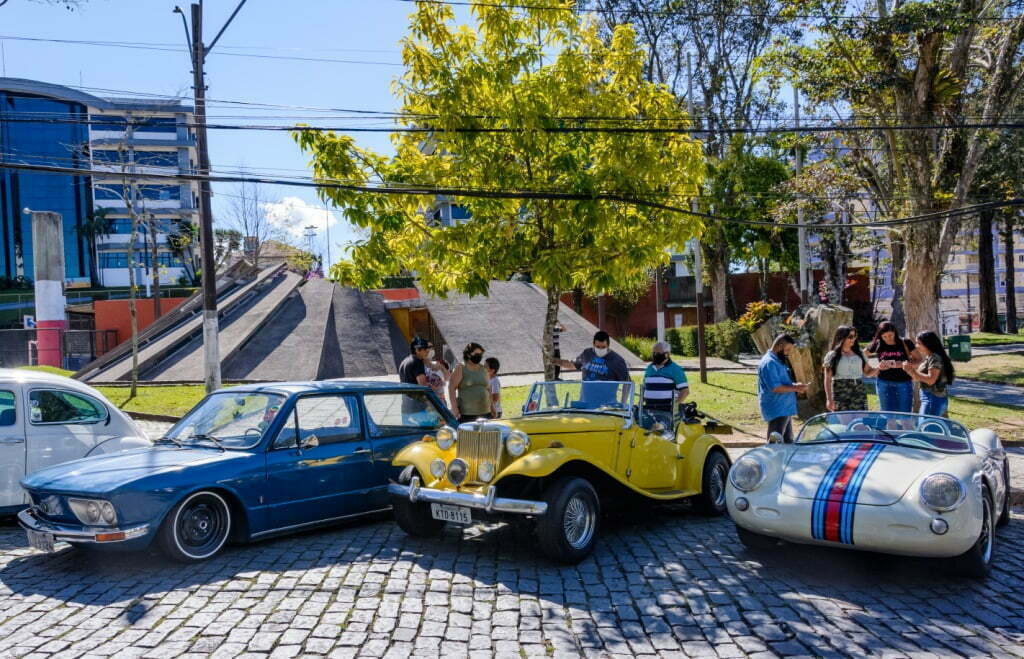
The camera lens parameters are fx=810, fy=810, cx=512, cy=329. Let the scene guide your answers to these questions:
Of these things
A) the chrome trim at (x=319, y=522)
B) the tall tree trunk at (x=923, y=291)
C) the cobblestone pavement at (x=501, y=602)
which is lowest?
the cobblestone pavement at (x=501, y=602)

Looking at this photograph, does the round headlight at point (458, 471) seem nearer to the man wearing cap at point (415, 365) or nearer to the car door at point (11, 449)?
the man wearing cap at point (415, 365)

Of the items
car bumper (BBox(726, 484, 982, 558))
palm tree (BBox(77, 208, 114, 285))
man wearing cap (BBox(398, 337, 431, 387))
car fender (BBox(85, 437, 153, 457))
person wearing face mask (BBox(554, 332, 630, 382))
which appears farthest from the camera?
palm tree (BBox(77, 208, 114, 285))

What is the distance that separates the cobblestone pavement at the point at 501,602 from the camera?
477 cm

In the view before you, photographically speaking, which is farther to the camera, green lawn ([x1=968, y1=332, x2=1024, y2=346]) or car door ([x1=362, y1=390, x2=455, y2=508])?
green lawn ([x1=968, y1=332, x2=1024, y2=346])

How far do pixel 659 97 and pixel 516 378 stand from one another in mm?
12317

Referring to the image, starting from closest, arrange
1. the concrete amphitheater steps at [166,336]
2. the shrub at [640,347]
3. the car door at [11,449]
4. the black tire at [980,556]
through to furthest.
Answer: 1. the black tire at [980,556]
2. the car door at [11,449]
3. the concrete amphitheater steps at [166,336]
4. the shrub at [640,347]

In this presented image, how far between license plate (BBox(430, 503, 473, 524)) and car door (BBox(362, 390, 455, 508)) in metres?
1.31

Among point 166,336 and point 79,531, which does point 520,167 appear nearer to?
point 79,531

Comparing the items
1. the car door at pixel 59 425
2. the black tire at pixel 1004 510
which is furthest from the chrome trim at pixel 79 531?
the black tire at pixel 1004 510

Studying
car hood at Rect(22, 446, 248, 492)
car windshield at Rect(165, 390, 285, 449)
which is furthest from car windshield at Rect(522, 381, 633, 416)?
car hood at Rect(22, 446, 248, 492)

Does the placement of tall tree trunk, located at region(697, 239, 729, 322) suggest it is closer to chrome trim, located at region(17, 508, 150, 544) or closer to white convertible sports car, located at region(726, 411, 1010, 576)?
white convertible sports car, located at region(726, 411, 1010, 576)

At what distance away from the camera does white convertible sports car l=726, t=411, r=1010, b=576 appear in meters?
5.52

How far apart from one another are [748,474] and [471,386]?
4.44 m

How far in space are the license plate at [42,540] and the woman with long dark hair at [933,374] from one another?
8.61 m
